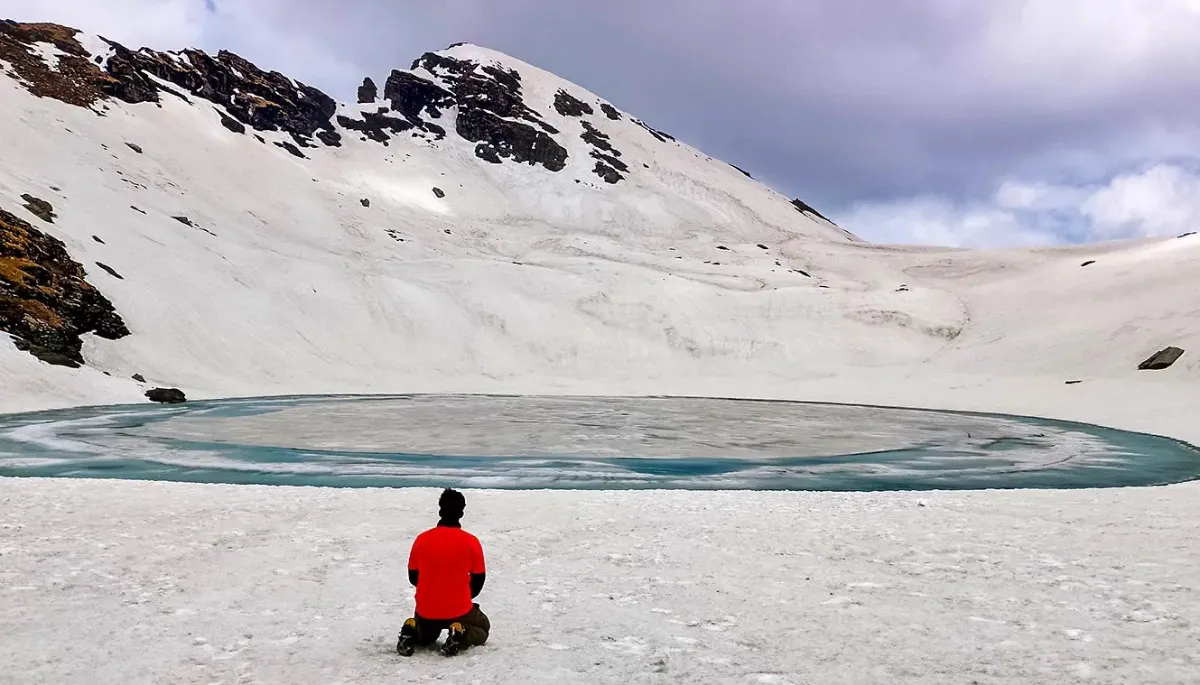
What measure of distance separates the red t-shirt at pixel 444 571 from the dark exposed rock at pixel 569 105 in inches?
5056

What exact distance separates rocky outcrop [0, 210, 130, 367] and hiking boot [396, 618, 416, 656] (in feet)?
102

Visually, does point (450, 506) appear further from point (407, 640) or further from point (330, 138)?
point (330, 138)

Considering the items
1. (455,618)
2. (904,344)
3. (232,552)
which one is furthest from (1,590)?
(904,344)

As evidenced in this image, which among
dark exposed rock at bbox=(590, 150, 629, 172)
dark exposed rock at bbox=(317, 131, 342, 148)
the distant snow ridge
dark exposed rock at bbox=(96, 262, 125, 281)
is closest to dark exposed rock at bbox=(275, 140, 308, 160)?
the distant snow ridge

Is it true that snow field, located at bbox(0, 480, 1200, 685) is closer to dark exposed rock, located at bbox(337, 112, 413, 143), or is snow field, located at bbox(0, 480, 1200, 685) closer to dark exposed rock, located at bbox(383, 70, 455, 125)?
dark exposed rock, located at bbox(337, 112, 413, 143)

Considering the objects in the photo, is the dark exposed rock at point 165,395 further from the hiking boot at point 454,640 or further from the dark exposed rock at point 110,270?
the hiking boot at point 454,640

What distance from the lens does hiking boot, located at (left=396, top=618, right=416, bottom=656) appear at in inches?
216

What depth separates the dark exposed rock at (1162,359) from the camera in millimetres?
35656

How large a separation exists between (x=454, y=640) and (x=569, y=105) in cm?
13325

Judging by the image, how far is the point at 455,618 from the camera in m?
5.56

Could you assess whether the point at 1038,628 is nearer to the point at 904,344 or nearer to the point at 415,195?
the point at 904,344

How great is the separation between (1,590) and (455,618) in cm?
440

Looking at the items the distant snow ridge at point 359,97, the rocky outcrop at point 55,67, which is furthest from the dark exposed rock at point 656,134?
the rocky outcrop at point 55,67

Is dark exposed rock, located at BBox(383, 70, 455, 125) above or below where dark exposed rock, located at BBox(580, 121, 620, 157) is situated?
above
